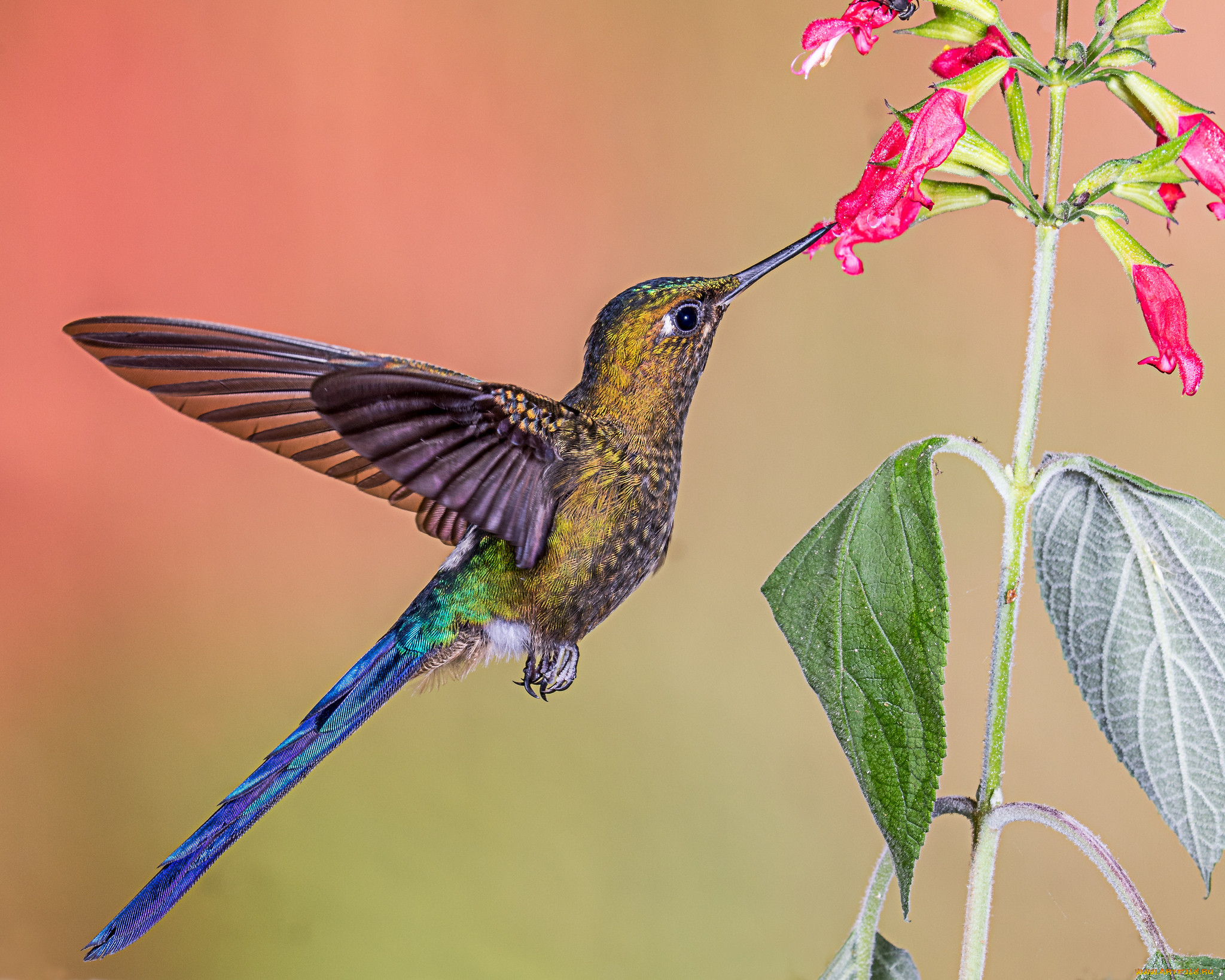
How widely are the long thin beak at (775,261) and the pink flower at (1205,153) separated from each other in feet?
0.43

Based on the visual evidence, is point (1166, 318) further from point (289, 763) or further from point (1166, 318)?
point (289, 763)

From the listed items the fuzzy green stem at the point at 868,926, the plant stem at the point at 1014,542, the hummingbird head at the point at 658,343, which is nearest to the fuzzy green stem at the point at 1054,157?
the plant stem at the point at 1014,542

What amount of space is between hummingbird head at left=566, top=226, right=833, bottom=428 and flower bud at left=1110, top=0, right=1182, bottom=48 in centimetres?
17

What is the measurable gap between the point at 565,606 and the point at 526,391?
0.12 m

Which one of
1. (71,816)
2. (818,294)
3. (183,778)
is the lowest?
(71,816)

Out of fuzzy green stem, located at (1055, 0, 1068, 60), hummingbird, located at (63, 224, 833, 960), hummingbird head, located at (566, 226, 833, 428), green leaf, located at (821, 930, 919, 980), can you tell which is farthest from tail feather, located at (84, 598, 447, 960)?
fuzzy green stem, located at (1055, 0, 1068, 60)

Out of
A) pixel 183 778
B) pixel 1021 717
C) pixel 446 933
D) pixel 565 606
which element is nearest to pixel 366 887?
pixel 446 933

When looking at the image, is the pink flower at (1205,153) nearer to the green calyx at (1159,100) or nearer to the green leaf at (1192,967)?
the green calyx at (1159,100)

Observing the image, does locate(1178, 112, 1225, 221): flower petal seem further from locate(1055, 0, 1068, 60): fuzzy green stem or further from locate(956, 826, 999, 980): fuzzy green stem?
locate(956, 826, 999, 980): fuzzy green stem

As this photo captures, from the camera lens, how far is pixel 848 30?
0.47m

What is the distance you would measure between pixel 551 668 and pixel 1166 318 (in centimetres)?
31

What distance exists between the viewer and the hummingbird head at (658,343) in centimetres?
51

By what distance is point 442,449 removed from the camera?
44cm

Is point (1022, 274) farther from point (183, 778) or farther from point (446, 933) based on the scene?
point (183, 778)
